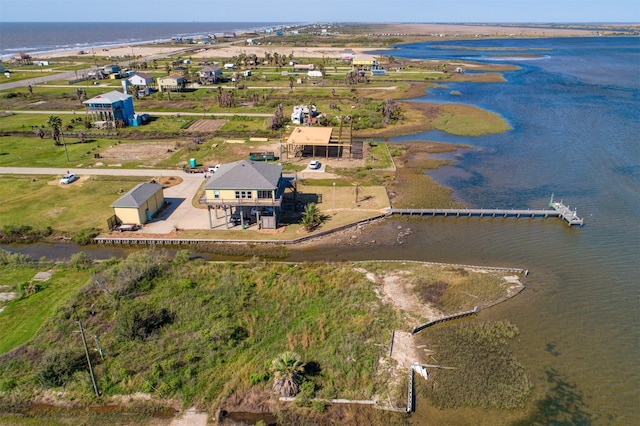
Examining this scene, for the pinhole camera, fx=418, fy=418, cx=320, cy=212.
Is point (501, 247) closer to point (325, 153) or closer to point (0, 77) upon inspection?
point (325, 153)

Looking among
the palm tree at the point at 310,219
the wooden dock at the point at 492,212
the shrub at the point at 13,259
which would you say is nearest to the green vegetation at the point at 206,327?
the shrub at the point at 13,259

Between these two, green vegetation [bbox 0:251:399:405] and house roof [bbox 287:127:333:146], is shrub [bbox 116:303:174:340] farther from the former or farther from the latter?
house roof [bbox 287:127:333:146]

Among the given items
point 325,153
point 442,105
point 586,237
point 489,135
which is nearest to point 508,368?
point 586,237

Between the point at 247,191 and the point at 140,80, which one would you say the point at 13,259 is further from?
the point at 140,80

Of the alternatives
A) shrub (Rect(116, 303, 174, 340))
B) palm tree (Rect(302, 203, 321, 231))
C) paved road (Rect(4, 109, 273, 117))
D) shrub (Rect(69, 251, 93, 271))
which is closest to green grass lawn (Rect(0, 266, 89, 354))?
Result: shrub (Rect(69, 251, 93, 271))

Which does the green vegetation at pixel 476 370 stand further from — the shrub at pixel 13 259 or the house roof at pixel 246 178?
the shrub at pixel 13 259
